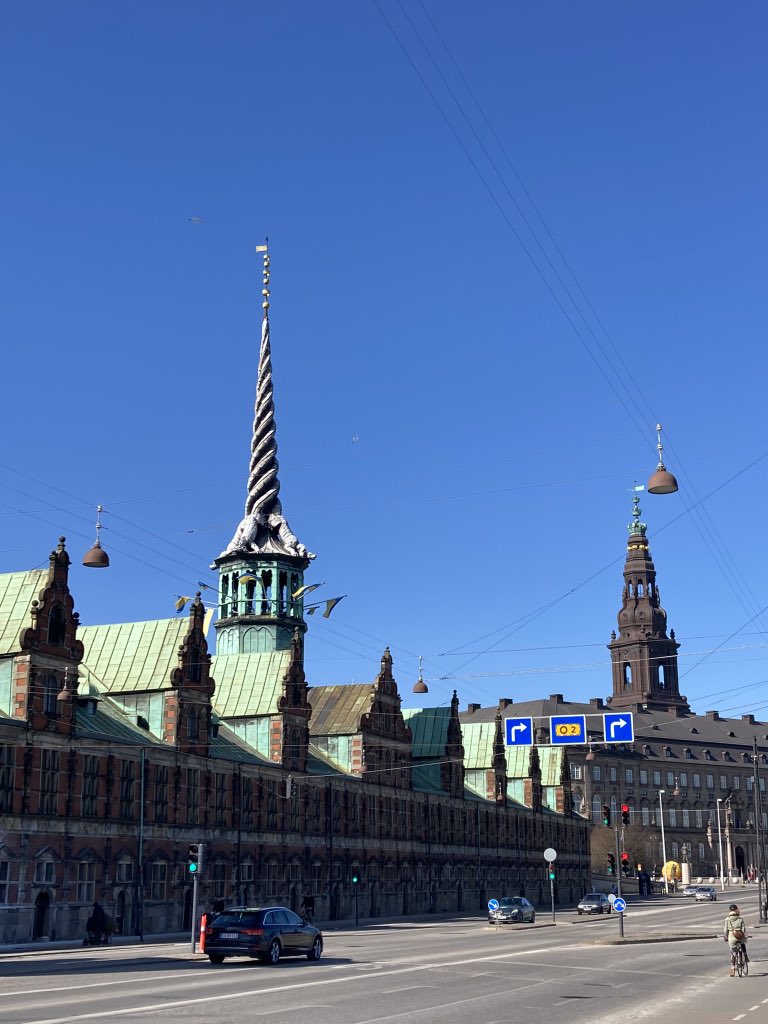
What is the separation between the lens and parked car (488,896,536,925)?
73.9 meters

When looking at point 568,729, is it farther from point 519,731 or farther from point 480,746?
point 480,746

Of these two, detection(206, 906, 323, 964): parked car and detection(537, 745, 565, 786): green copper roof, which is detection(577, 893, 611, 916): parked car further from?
detection(206, 906, 323, 964): parked car

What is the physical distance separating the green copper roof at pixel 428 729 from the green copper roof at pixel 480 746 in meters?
12.1

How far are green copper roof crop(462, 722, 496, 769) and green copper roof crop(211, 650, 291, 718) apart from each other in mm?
38431

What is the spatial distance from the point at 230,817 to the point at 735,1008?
5012cm

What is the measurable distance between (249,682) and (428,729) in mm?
28523

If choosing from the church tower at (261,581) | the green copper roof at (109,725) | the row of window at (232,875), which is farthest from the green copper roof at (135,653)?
the church tower at (261,581)

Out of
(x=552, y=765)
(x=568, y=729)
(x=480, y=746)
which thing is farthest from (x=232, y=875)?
(x=552, y=765)

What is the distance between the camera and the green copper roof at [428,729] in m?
109

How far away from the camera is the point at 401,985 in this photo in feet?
100

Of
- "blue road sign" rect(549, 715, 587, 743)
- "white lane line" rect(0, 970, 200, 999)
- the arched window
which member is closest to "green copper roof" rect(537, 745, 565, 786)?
"blue road sign" rect(549, 715, 587, 743)

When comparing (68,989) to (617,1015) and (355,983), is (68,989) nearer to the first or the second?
(355,983)

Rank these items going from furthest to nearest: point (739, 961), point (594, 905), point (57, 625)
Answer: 1. point (594, 905)
2. point (57, 625)
3. point (739, 961)

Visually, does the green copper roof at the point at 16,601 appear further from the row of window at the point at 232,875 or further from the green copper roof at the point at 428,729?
the green copper roof at the point at 428,729
